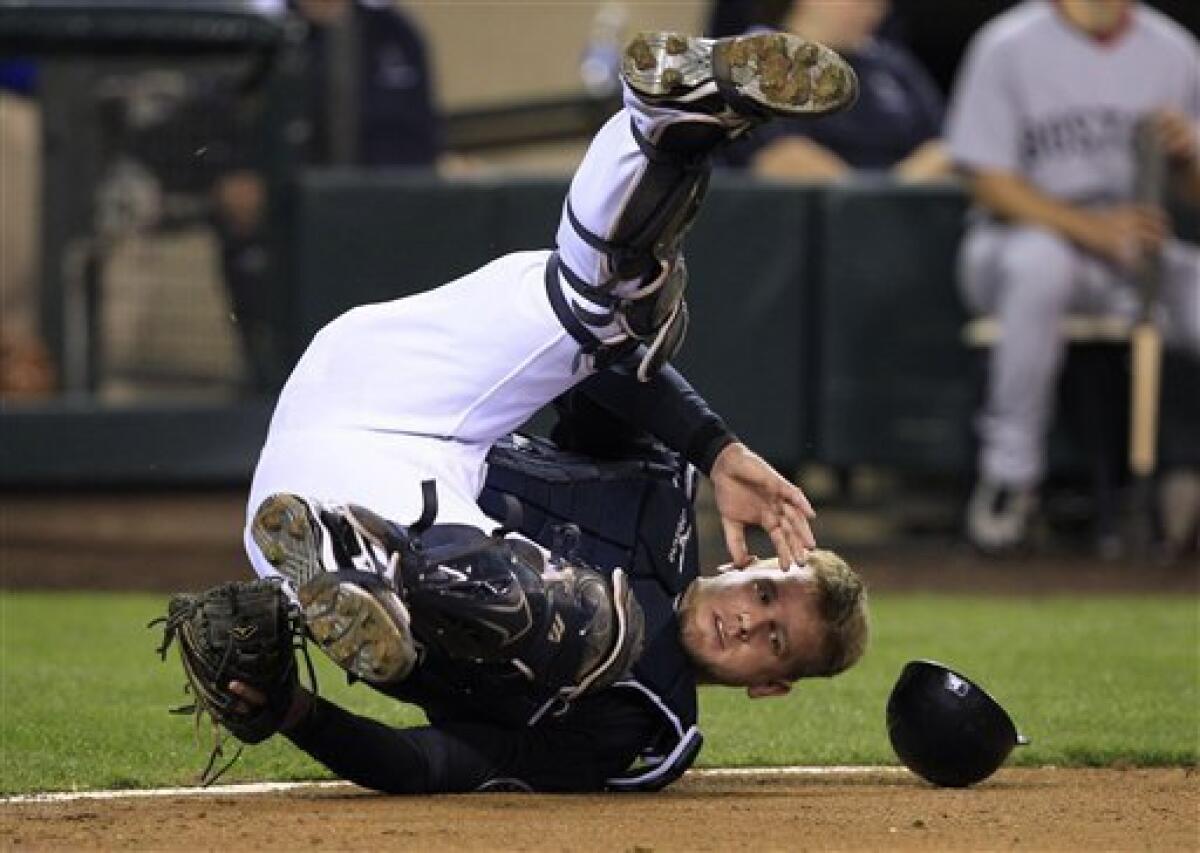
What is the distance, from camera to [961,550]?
10492 millimetres

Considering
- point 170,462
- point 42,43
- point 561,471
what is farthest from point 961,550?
point 561,471

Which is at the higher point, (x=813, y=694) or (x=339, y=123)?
(x=339, y=123)

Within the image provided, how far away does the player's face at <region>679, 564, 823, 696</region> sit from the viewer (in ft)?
16.9

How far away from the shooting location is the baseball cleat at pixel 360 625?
4426 mm

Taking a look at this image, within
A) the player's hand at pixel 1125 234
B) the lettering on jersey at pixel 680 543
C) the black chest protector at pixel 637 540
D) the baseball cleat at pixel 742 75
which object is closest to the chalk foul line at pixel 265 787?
the black chest protector at pixel 637 540

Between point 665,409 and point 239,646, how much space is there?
39.7 inches

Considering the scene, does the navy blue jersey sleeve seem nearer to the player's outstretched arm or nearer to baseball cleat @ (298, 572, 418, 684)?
the player's outstretched arm

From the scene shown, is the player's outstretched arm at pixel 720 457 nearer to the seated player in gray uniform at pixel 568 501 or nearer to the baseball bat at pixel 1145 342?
the seated player in gray uniform at pixel 568 501

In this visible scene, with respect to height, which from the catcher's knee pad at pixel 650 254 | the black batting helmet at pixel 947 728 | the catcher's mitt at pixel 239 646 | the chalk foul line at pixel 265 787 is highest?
the catcher's knee pad at pixel 650 254

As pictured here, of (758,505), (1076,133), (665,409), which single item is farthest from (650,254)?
(1076,133)

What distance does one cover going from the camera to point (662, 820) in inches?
190

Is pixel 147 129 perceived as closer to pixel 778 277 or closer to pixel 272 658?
pixel 778 277

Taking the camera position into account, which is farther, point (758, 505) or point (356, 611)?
point (758, 505)

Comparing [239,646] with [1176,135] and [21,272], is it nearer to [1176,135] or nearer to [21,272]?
[21,272]
